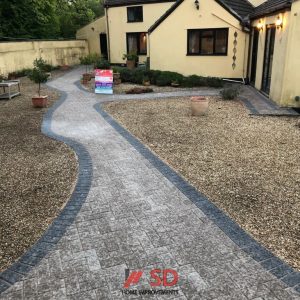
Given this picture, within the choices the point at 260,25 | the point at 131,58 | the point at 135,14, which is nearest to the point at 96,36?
the point at 135,14

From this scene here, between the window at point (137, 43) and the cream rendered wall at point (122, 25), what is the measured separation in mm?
339

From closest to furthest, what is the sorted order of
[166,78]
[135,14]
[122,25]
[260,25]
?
[260,25] < [166,78] < [135,14] < [122,25]

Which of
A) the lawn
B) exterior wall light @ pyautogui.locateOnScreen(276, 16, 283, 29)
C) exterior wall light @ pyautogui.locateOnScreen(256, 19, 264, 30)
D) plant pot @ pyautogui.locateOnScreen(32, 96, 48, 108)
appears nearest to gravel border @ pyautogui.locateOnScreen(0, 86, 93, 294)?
the lawn

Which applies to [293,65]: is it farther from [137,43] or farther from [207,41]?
[137,43]

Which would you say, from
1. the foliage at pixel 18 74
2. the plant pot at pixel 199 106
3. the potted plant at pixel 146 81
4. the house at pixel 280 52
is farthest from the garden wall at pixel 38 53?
the house at pixel 280 52

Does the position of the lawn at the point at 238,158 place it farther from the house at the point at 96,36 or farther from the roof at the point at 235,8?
the house at the point at 96,36

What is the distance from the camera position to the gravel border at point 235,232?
409 centimetres

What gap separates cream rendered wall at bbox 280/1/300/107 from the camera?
11.4 m

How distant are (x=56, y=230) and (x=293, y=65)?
1043 centimetres

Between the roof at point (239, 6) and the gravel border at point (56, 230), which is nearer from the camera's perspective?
the gravel border at point (56, 230)

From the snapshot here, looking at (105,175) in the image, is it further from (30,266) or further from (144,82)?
(144,82)

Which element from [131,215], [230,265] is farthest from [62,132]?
[230,265]

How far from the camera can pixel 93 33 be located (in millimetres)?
31172

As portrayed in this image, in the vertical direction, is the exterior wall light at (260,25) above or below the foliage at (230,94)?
above
